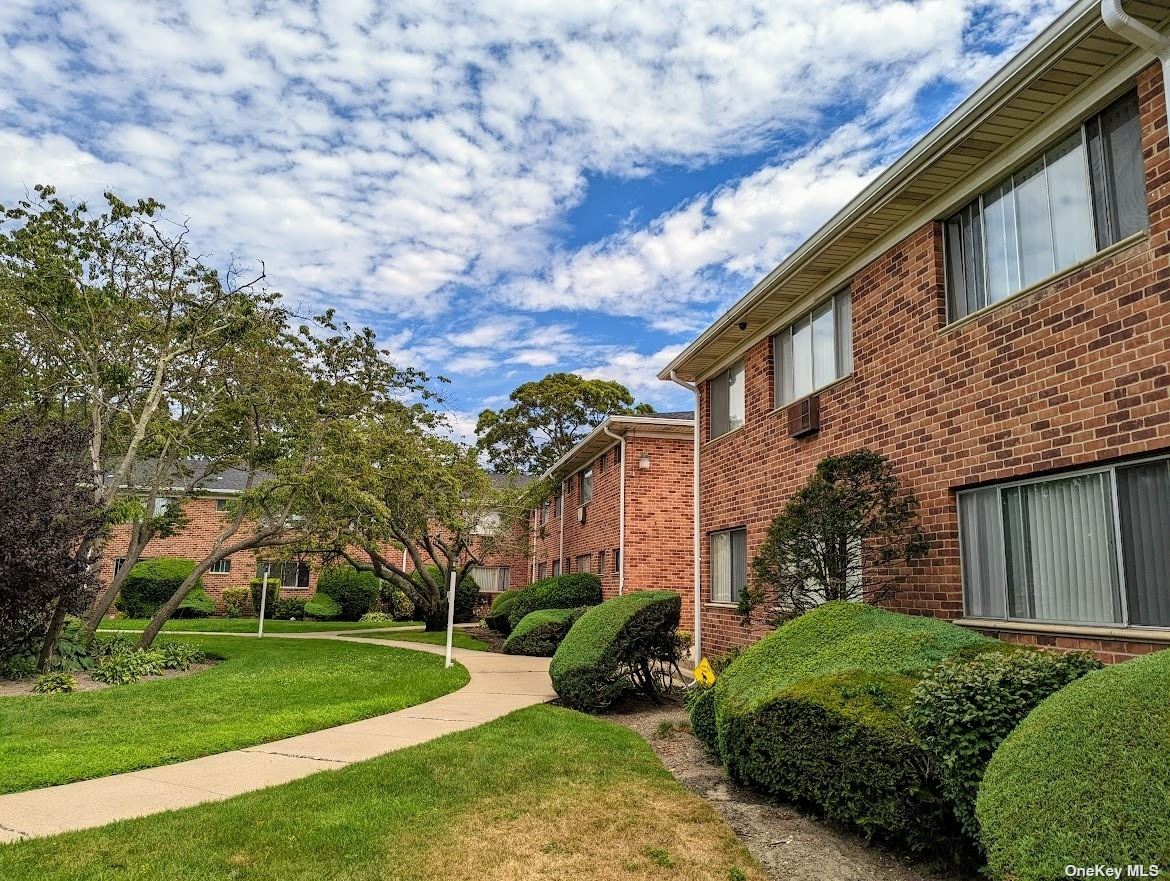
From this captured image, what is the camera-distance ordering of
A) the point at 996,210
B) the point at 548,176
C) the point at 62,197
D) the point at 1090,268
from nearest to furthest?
the point at 1090,268, the point at 996,210, the point at 62,197, the point at 548,176

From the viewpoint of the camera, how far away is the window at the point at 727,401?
12273 mm

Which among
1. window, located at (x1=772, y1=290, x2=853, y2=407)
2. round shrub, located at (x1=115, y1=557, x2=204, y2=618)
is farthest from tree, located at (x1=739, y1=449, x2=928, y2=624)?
round shrub, located at (x1=115, y1=557, x2=204, y2=618)

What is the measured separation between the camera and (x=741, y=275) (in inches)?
698

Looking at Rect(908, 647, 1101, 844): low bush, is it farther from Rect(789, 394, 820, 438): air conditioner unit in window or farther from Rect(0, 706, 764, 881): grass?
Rect(789, 394, 820, 438): air conditioner unit in window

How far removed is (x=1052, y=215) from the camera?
20.1 ft

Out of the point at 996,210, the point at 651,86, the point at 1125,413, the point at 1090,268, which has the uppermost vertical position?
the point at 651,86

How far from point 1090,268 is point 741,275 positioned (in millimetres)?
12319

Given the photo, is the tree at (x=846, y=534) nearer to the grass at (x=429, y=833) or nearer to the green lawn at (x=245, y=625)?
the grass at (x=429, y=833)

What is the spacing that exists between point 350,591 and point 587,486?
40.3 feet

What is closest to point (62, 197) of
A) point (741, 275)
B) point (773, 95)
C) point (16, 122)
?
point (16, 122)

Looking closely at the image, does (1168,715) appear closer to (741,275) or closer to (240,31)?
(240,31)

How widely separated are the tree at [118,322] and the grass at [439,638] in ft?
22.8

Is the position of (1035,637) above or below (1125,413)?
below

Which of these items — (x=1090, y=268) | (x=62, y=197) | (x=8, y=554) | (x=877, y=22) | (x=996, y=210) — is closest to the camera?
(x=1090, y=268)
